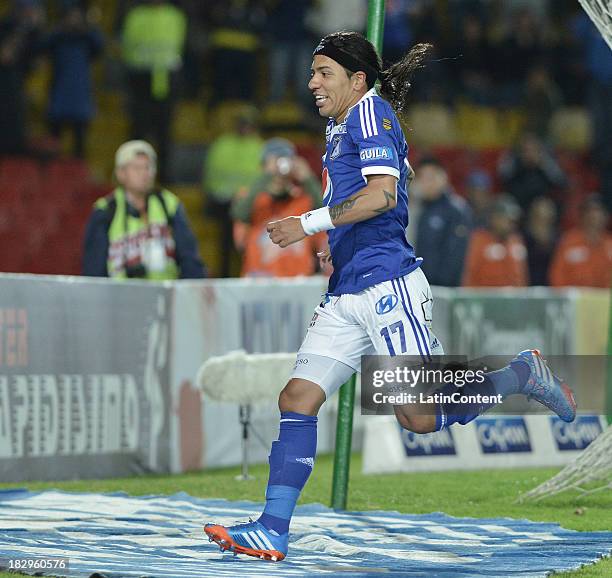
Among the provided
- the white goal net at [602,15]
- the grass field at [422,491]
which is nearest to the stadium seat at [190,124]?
the grass field at [422,491]

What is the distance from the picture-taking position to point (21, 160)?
54.0ft

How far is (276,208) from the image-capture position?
13461 millimetres

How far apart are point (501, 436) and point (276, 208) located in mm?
3389

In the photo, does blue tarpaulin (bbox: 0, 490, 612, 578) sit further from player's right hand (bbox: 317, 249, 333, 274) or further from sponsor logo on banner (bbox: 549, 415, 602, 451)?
sponsor logo on banner (bbox: 549, 415, 602, 451)

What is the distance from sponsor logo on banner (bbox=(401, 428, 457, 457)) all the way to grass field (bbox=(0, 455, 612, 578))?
0.29m

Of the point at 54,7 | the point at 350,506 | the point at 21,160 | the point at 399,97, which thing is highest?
the point at 54,7

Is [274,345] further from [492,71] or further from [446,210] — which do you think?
[492,71]

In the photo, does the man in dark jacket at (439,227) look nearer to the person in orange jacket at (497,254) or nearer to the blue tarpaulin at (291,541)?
the person in orange jacket at (497,254)

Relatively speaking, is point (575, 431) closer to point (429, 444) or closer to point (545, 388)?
point (429, 444)

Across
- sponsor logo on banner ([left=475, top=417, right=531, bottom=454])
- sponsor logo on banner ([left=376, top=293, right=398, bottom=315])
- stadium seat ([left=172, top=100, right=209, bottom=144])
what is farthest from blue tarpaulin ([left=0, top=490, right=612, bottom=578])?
stadium seat ([left=172, top=100, right=209, bottom=144])

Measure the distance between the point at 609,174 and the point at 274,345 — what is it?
33.2 ft

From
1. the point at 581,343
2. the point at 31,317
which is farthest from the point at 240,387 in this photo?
the point at 581,343

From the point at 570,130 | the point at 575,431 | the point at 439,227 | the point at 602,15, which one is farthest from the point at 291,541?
the point at 570,130

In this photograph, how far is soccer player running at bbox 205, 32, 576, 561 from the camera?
6.66m
